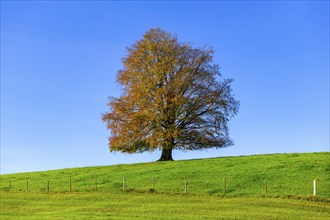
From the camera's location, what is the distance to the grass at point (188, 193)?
1387 inches

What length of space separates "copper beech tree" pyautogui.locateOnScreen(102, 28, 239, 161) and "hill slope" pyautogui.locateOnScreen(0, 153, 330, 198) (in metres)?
5.53

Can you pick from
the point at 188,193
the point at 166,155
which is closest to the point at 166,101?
the point at 166,155

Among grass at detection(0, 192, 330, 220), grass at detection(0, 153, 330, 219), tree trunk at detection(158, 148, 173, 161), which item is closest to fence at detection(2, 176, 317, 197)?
grass at detection(0, 153, 330, 219)

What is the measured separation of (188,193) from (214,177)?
262 inches

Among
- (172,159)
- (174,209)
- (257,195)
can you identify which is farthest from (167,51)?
(174,209)

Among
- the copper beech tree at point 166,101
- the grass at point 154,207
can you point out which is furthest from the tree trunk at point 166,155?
the grass at point 154,207

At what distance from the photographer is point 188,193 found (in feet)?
150

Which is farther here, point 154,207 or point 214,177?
point 214,177

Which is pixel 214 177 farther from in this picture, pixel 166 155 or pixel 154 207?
pixel 166 155

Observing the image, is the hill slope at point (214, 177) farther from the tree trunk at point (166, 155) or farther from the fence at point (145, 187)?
the tree trunk at point (166, 155)

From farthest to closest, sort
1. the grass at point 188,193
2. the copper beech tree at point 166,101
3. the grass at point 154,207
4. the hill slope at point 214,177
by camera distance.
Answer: the copper beech tree at point 166,101 < the hill slope at point 214,177 < the grass at point 188,193 < the grass at point 154,207

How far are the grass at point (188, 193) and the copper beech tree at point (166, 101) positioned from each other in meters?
5.73

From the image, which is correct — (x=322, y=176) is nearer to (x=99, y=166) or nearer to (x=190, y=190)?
(x=190, y=190)

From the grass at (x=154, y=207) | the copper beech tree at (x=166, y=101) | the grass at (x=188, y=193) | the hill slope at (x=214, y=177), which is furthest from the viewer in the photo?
the copper beech tree at (x=166, y=101)
